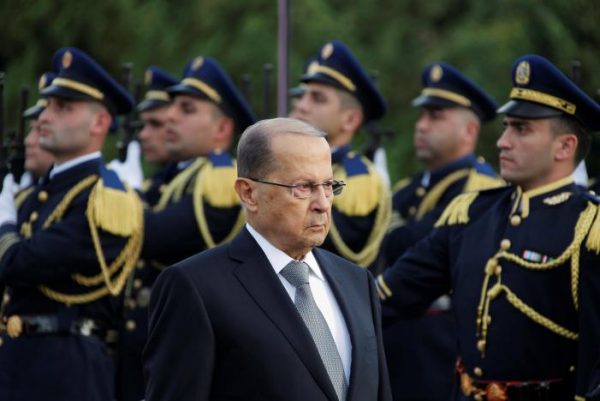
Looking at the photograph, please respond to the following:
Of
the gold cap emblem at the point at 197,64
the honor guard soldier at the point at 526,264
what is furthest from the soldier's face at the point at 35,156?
the honor guard soldier at the point at 526,264

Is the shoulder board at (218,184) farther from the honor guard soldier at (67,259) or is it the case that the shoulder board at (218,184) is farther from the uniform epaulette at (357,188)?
the honor guard soldier at (67,259)

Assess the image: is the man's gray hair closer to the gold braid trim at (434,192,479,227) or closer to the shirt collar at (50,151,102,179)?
the gold braid trim at (434,192,479,227)

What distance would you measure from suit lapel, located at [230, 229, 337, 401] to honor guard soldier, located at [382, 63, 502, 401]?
156 inches

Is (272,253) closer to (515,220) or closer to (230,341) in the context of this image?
(230,341)

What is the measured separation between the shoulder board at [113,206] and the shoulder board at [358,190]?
1425 mm

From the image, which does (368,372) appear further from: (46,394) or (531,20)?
(531,20)

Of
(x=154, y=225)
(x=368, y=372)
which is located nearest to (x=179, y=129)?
(x=154, y=225)

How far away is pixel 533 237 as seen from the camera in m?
6.57

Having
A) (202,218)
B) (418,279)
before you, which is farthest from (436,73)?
(418,279)

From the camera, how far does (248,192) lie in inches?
199

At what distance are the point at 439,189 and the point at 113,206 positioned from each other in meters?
2.46

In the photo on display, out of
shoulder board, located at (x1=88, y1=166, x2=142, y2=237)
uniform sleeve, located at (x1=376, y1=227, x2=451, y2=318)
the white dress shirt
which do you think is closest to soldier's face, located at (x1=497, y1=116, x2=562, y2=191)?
uniform sleeve, located at (x1=376, y1=227, x2=451, y2=318)

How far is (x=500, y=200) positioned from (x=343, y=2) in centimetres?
948

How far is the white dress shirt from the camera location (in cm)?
502
